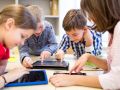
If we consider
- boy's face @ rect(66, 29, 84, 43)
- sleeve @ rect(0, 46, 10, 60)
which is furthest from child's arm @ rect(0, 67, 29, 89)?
boy's face @ rect(66, 29, 84, 43)

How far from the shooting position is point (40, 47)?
205 centimetres

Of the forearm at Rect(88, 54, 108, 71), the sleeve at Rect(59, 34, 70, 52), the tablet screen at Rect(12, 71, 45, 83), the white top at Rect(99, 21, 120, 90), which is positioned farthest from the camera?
the sleeve at Rect(59, 34, 70, 52)

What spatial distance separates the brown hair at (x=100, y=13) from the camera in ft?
3.20

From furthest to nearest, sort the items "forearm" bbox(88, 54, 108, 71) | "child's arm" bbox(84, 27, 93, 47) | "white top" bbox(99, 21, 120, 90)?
"child's arm" bbox(84, 27, 93, 47), "forearm" bbox(88, 54, 108, 71), "white top" bbox(99, 21, 120, 90)

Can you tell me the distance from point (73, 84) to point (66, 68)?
13.7 inches

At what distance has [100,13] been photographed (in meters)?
0.99

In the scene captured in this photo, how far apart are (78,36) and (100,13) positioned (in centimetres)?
69

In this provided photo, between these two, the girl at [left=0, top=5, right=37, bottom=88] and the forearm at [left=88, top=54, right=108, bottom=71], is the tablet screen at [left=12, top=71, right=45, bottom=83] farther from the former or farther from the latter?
the forearm at [left=88, top=54, right=108, bottom=71]

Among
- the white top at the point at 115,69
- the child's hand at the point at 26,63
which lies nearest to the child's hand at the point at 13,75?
the child's hand at the point at 26,63

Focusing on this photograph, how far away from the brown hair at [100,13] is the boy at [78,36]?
580 mm

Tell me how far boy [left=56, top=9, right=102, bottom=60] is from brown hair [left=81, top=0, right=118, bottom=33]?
1.90 ft

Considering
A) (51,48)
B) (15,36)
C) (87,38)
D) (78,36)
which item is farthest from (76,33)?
(15,36)

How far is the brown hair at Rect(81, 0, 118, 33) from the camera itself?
3.20ft

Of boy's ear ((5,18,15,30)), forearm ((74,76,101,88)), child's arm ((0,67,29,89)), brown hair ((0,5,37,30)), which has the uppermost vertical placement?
brown hair ((0,5,37,30))
